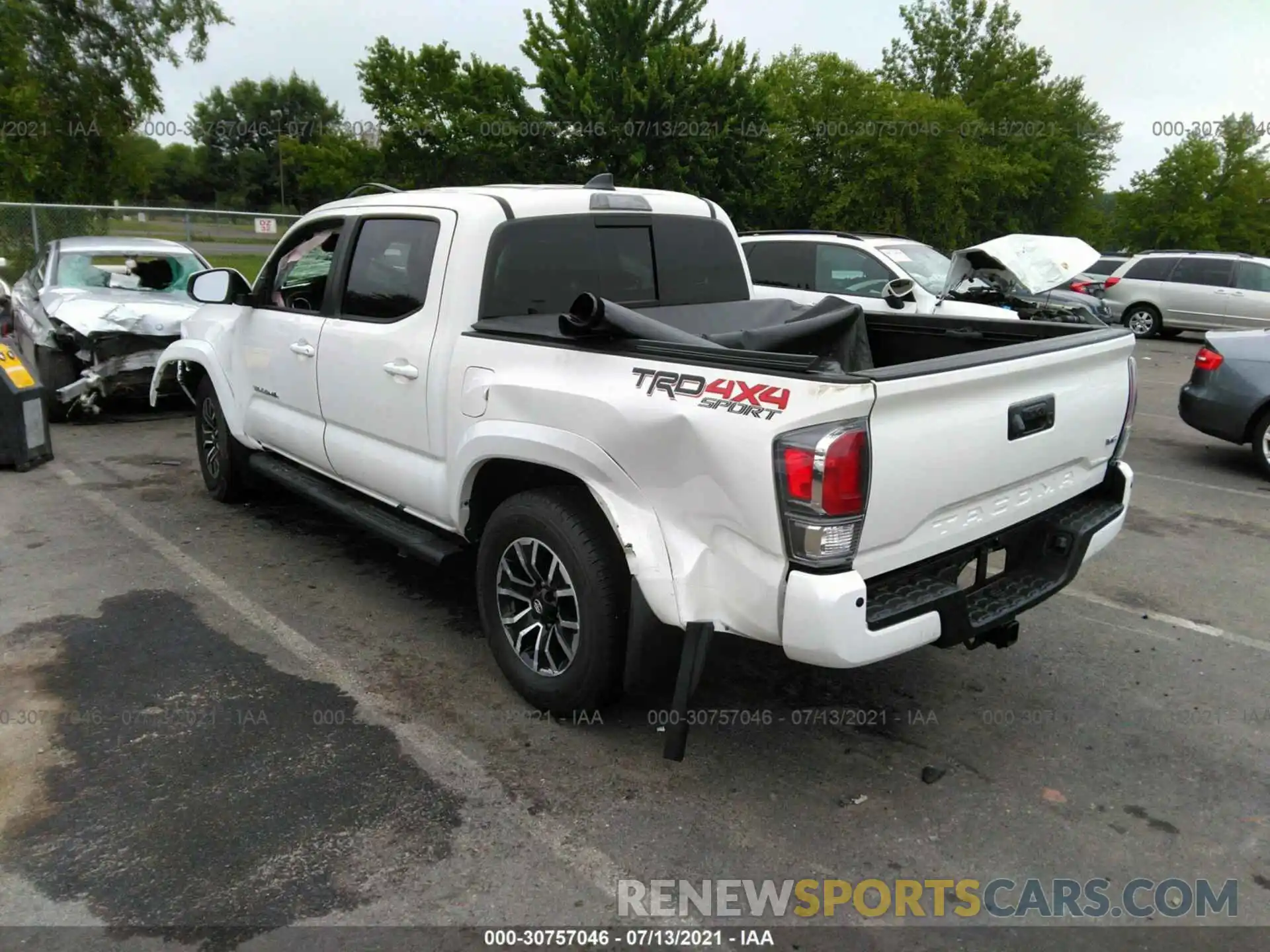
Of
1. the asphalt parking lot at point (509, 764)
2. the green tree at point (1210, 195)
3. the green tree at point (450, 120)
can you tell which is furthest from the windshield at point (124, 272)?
the green tree at point (1210, 195)

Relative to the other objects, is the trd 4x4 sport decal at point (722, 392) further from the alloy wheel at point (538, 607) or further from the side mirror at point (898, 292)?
the side mirror at point (898, 292)

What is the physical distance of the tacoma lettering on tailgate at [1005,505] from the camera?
3061mm

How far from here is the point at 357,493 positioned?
486 cm

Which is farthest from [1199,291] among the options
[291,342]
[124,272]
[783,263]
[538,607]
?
[538,607]

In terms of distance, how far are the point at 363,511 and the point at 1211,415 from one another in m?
7.00

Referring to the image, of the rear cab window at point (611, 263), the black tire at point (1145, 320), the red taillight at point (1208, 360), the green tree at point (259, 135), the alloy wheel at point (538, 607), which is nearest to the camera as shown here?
the alloy wheel at point (538, 607)

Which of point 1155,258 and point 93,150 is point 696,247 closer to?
point 1155,258

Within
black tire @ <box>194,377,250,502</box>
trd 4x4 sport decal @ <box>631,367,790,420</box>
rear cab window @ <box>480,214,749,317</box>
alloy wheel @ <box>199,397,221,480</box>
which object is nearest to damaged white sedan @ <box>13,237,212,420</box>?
black tire @ <box>194,377,250,502</box>

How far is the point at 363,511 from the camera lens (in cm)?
465

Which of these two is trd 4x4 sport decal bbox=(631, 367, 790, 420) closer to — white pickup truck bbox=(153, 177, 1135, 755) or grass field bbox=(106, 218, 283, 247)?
white pickup truck bbox=(153, 177, 1135, 755)

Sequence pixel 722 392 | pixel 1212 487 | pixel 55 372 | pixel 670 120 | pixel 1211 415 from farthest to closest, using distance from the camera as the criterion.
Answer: pixel 670 120 → pixel 55 372 → pixel 1211 415 → pixel 1212 487 → pixel 722 392

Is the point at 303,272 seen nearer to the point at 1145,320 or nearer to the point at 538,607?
the point at 538,607

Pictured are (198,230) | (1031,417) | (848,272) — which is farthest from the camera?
(198,230)

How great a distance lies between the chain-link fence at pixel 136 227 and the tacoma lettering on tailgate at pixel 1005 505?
38.6 ft
